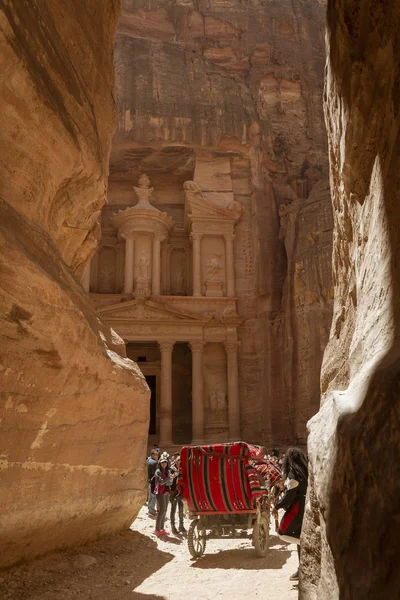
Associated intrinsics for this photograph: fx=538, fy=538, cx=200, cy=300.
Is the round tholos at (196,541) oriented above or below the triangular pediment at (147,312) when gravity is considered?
below

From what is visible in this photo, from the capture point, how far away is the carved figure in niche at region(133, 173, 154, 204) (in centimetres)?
2570

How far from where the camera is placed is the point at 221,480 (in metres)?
7.13

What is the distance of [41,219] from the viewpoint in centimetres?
547

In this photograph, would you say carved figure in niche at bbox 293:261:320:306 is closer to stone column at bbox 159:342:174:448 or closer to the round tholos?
stone column at bbox 159:342:174:448

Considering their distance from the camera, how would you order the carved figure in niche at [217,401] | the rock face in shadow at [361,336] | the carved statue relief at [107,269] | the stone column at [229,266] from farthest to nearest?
the carved statue relief at [107,269] → the stone column at [229,266] → the carved figure in niche at [217,401] → the rock face in shadow at [361,336]

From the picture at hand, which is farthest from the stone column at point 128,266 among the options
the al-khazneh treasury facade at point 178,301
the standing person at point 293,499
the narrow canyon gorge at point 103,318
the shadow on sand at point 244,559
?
the standing person at point 293,499

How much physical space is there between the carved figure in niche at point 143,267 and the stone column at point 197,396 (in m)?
4.14

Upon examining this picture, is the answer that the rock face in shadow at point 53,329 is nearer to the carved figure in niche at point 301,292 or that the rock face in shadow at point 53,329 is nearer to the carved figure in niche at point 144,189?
the carved figure in niche at point 301,292

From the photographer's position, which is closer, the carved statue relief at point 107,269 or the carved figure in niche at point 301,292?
the carved figure in niche at point 301,292

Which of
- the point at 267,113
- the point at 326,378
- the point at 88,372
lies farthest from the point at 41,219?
the point at 267,113

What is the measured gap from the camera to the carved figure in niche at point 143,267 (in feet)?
81.1

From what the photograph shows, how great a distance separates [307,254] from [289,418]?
21.7 feet

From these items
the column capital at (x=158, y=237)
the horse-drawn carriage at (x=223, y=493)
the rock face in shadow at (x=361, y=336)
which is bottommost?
the horse-drawn carriage at (x=223, y=493)

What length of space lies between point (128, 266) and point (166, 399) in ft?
20.9
